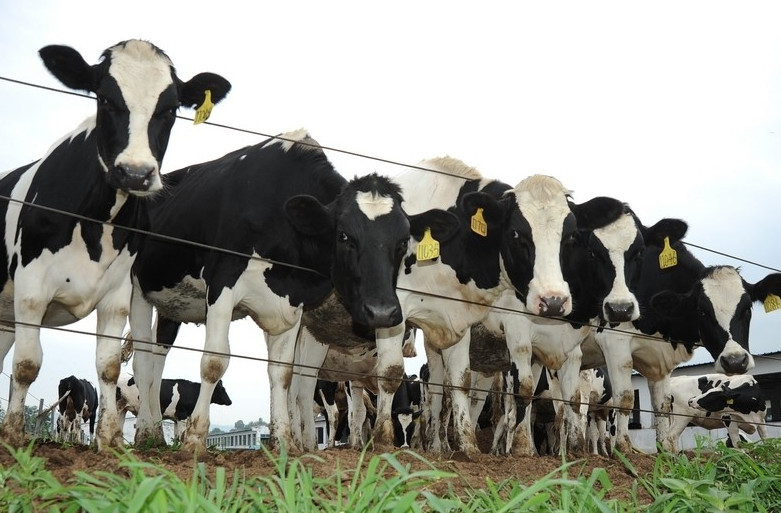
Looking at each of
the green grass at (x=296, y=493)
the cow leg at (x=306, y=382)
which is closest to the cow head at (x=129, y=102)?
the green grass at (x=296, y=493)

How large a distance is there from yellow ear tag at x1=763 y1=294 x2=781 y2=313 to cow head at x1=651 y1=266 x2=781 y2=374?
16 centimetres

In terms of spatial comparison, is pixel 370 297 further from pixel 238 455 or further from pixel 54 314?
pixel 54 314

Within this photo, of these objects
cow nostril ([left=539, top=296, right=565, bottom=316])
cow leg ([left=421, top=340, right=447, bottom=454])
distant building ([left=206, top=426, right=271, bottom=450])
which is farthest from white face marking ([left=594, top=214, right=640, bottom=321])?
distant building ([left=206, top=426, right=271, bottom=450])

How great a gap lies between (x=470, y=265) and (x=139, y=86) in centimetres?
409

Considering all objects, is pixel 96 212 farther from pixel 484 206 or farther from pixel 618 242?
pixel 618 242

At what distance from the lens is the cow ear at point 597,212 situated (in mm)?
10055

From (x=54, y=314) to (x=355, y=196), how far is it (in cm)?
300

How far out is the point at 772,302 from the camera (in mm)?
11438

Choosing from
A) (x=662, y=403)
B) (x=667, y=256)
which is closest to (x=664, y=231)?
(x=667, y=256)

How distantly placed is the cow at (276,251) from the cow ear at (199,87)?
0.99 m

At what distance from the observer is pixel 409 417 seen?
58.0ft

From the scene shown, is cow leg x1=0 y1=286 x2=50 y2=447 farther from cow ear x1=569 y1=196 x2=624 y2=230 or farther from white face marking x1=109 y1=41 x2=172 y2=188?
cow ear x1=569 y1=196 x2=624 y2=230

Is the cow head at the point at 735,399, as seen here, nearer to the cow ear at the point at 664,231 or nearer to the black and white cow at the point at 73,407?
the cow ear at the point at 664,231

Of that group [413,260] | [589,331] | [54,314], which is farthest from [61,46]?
[589,331]
